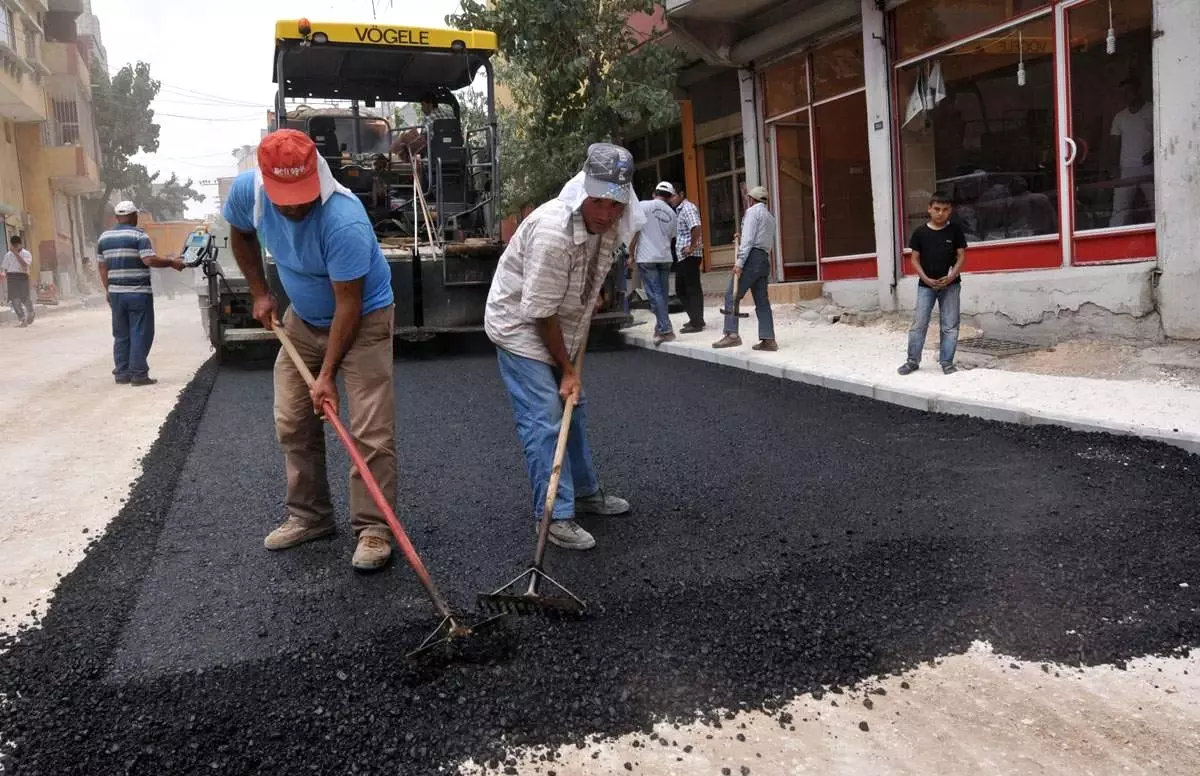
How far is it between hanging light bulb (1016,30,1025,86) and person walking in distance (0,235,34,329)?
52.0 feet

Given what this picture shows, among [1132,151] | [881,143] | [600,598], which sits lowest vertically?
[600,598]

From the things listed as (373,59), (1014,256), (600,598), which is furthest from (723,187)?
(600,598)

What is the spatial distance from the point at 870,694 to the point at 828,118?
10145mm

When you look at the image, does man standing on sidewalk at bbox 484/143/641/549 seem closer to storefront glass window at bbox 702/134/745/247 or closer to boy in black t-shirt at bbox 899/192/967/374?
boy in black t-shirt at bbox 899/192/967/374

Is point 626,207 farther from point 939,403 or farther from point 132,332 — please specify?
point 132,332

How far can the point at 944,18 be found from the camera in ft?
30.8

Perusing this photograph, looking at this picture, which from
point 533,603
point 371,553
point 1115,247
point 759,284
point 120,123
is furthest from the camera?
point 120,123

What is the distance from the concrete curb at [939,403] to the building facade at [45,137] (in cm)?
2154

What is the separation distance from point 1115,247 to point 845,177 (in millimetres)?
4386

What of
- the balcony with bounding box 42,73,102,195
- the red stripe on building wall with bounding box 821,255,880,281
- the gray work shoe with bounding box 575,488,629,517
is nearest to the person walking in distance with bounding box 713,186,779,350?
the red stripe on building wall with bounding box 821,255,880,281

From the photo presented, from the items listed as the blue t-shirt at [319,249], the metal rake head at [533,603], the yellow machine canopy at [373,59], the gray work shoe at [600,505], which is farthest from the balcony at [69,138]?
the metal rake head at [533,603]

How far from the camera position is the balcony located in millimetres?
29766

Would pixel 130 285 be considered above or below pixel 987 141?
below

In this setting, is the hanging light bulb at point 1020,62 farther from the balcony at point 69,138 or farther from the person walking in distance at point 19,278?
the balcony at point 69,138
